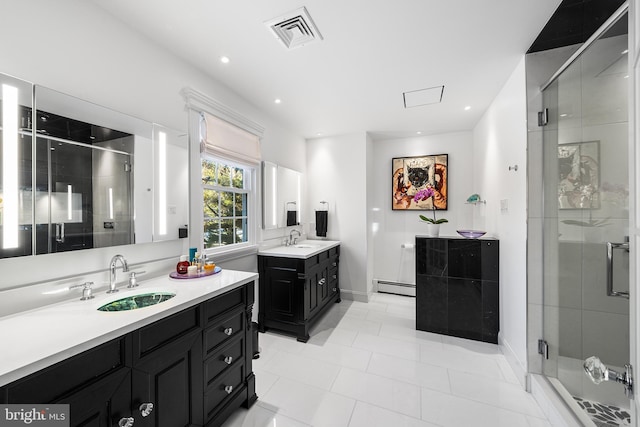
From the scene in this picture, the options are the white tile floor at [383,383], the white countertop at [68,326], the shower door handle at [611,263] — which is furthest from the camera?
the white tile floor at [383,383]

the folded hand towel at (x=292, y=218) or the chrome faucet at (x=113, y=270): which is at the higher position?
the folded hand towel at (x=292, y=218)

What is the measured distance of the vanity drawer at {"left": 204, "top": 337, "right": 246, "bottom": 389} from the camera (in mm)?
1388

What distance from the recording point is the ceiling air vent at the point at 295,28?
1525 millimetres

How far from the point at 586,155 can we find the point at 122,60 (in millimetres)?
3180

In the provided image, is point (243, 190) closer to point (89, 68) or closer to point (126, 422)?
point (89, 68)

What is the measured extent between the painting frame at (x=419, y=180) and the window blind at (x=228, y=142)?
2.36m

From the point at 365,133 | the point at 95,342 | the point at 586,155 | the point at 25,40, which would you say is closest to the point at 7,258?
the point at 95,342

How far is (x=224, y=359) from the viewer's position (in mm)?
1505

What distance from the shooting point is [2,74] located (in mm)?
1075

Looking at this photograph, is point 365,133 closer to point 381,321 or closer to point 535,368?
point 381,321

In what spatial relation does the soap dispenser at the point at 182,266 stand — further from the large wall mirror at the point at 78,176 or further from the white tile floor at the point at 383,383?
the white tile floor at the point at 383,383

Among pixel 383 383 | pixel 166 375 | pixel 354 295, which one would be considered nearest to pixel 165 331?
pixel 166 375

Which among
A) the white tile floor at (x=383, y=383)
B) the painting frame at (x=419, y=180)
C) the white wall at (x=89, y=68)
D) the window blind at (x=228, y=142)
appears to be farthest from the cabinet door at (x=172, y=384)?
the painting frame at (x=419, y=180)

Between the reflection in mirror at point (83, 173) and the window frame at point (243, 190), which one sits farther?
the window frame at point (243, 190)
